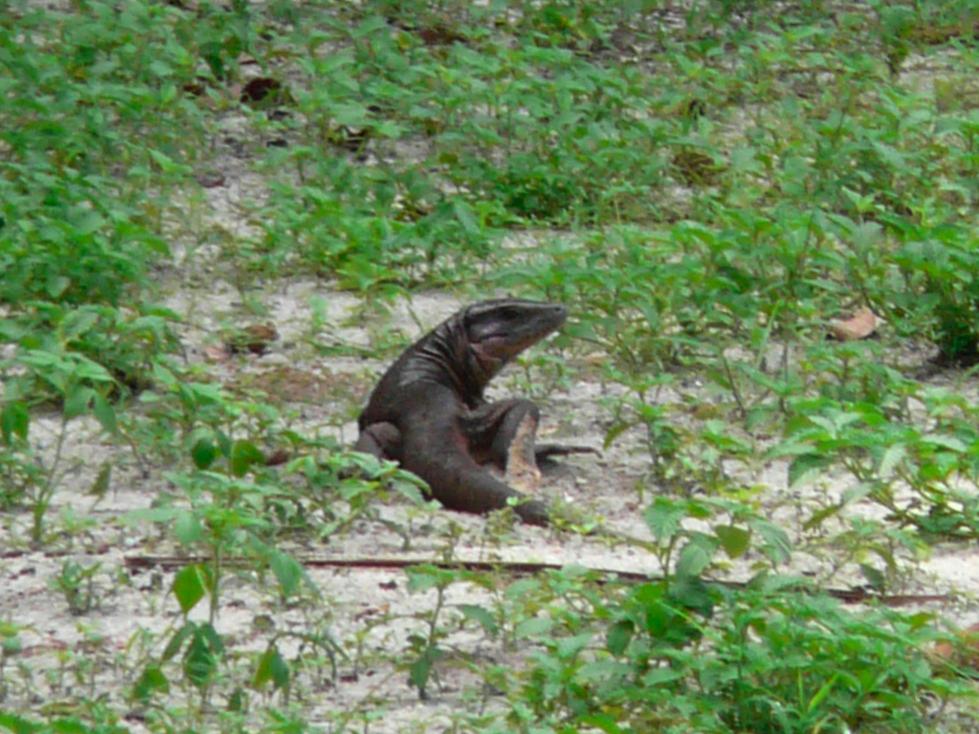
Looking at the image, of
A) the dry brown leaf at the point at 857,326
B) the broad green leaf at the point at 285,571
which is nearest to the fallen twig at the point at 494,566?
the broad green leaf at the point at 285,571

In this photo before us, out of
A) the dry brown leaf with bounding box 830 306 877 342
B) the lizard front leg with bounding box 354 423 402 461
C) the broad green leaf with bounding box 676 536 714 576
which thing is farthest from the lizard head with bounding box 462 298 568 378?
the broad green leaf with bounding box 676 536 714 576

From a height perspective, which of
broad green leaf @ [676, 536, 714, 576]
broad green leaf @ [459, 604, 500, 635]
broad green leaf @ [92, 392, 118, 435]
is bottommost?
broad green leaf @ [92, 392, 118, 435]

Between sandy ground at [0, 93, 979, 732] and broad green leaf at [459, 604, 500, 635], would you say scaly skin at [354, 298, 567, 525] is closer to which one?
sandy ground at [0, 93, 979, 732]

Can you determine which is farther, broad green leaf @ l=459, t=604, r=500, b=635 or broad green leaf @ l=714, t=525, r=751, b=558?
broad green leaf @ l=714, t=525, r=751, b=558

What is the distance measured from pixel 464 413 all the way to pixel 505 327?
32 cm

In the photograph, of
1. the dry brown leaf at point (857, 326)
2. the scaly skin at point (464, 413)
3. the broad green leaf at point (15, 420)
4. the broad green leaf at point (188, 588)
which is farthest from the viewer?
the dry brown leaf at point (857, 326)

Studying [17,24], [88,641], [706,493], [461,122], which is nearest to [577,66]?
[461,122]

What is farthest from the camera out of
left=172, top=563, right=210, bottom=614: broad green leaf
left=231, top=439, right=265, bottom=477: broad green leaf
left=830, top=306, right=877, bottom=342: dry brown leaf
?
left=830, top=306, right=877, bottom=342: dry brown leaf

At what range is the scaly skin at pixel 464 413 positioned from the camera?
19.1ft

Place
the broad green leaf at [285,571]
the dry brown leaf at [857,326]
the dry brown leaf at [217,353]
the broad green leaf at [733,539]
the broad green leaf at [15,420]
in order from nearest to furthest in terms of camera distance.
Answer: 1. the broad green leaf at [285,571]
2. the broad green leaf at [733,539]
3. the broad green leaf at [15,420]
4. the dry brown leaf at [217,353]
5. the dry brown leaf at [857,326]

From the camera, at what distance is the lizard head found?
637 centimetres

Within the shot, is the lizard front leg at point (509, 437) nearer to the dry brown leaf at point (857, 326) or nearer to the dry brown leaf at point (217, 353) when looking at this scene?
the dry brown leaf at point (217, 353)

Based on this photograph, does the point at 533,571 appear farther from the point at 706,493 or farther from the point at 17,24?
the point at 17,24

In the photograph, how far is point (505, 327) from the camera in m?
6.40
